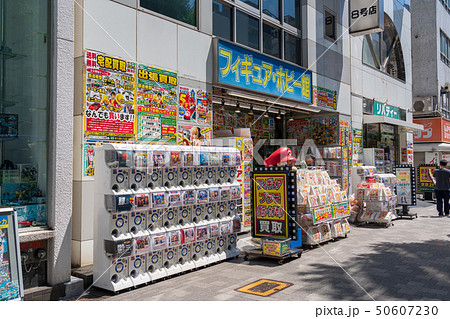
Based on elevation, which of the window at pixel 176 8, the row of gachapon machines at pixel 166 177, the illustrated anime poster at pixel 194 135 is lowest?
the row of gachapon machines at pixel 166 177

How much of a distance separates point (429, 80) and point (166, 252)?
2626cm

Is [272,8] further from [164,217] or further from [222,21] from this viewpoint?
[164,217]

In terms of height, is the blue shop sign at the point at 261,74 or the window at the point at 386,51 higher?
the window at the point at 386,51

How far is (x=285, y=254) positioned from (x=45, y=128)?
4.75 metres

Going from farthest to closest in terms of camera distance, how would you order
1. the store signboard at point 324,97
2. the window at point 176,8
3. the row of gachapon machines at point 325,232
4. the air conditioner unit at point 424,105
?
the air conditioner unit at point 424,105 < the store signboard at point 324,97 < the row of gachapon machines at point 325,232 < the window at point 176,8

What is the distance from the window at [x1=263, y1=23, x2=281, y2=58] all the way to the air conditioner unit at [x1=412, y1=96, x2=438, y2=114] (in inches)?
711

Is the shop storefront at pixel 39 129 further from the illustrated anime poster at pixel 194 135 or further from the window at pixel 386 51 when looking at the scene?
the window at pixel 386 51

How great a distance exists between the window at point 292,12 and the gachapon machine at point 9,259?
1083 centimetres

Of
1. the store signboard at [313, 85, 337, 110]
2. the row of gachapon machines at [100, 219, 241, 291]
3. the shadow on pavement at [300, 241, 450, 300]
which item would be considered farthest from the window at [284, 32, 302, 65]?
the row of gachapon machines at [100, 219, 241, 291]

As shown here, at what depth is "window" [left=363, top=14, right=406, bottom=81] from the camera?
17.6m

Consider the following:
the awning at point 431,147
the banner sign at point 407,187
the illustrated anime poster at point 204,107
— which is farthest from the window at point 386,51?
the illustrated anime poster at point 204,107

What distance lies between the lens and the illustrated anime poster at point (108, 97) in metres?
6.69

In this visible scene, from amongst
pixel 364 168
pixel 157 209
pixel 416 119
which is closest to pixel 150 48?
pixel 157 209

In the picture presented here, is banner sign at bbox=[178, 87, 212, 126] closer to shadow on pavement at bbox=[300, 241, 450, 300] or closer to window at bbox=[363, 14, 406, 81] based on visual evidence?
shadow on pavement at bbox=[300, 241, 450, 300]
